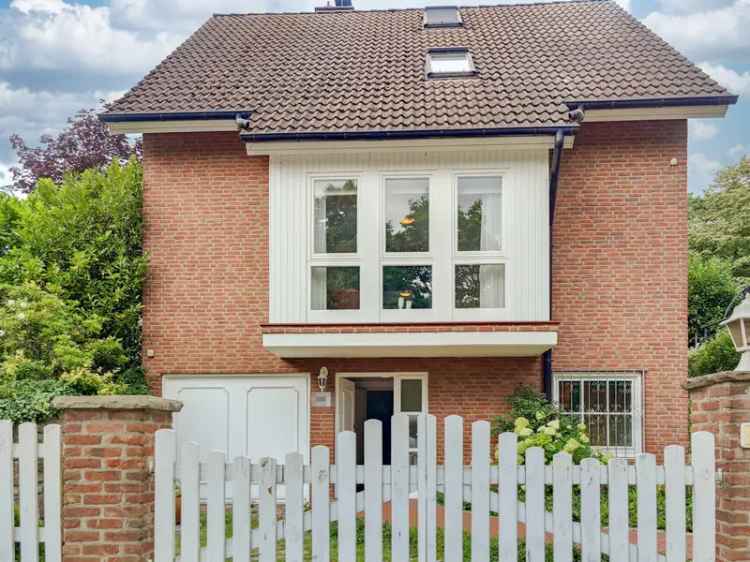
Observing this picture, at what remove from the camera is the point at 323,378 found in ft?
39.4

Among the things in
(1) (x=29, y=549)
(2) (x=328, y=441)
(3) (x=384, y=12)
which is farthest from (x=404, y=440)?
(3) (x=384, y=12)

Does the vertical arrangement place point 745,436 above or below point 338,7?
below

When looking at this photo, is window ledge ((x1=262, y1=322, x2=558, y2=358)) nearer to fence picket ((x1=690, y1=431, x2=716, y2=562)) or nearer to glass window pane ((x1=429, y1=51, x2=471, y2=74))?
glass window pane ((x1=429, y1=51, x2=471, y2=74))

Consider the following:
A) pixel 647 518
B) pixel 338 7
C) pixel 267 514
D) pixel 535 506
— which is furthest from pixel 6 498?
pixel 338 7

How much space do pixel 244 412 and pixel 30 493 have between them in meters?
7.72

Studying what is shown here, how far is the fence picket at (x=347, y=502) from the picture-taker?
4.37m

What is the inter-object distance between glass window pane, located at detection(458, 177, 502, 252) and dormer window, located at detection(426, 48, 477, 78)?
262 centimetres

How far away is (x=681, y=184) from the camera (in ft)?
39.2

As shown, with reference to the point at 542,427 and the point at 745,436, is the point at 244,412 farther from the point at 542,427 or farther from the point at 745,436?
the point at 745,436

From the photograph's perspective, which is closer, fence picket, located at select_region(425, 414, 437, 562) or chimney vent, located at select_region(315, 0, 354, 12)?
fence picket, located at select_region(425, 414, 437, 562)

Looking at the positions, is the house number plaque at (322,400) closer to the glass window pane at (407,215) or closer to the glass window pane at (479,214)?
the glass window pane at (407,215)

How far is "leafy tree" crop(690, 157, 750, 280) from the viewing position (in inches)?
1038

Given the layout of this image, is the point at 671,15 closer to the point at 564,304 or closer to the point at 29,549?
the point at 564,304

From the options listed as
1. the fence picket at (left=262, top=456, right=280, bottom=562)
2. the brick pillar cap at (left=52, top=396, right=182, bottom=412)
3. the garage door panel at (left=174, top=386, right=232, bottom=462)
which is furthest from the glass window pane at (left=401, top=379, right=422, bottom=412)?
the brick pillar cap at (left=52, top=396, right=182, bottom=412)
